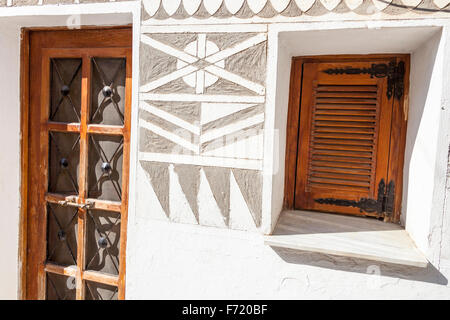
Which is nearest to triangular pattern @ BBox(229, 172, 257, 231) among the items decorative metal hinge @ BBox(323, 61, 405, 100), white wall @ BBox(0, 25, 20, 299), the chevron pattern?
the chevron pattern

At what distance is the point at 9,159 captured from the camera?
2043mm

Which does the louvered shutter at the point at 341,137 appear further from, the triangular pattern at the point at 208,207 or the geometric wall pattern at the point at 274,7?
the triangular pattern at the point at 208,207

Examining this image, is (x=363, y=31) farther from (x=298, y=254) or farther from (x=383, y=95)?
(x=298, y=254)

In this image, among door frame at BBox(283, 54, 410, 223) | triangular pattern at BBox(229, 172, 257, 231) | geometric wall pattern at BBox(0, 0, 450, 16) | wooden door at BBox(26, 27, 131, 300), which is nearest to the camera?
geometric wall pattern at BBox(0, 0, 450, 16)

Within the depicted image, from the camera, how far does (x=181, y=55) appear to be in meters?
1.58

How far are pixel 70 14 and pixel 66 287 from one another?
156 cm

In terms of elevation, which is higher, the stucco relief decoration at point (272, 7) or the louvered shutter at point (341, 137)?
the stucco relief decoration at point (272, 7)

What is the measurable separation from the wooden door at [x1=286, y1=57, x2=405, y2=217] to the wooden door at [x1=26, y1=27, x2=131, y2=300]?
969 mm

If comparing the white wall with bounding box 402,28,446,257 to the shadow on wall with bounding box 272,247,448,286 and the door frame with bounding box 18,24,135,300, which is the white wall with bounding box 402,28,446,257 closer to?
the shadow on wall with bounding box 272,247,448,286

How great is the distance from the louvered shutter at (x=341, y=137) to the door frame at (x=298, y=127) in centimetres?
3

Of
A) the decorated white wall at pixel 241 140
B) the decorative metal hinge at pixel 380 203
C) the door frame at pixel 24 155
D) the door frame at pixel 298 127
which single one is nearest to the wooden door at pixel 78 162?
the door frame at pixel 24 155

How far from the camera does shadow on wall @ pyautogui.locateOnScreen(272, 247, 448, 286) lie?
140 cm

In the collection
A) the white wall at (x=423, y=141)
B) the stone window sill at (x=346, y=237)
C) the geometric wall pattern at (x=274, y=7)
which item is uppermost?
the geometric wall pattern at (x=274, y=7)

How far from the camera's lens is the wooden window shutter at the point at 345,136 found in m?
1.69
